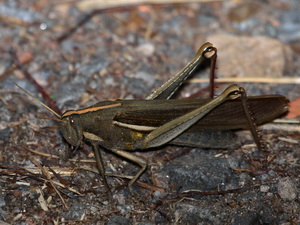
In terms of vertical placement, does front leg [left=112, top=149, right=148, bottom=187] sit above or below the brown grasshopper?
below

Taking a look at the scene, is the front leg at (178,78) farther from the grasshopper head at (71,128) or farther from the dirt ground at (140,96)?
the grasshopper head at (71,128)

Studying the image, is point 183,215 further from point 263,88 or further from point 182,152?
point 263,88

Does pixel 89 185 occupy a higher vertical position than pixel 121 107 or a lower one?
lower

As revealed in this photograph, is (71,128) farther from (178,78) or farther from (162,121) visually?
(178,78)

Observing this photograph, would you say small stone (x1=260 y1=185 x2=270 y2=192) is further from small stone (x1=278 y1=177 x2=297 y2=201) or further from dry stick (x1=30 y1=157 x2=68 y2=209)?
dry stick (x1=30 y1=157 x2=68 y2=209)

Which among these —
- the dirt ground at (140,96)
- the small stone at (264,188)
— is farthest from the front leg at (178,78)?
the small stone at (264,188)

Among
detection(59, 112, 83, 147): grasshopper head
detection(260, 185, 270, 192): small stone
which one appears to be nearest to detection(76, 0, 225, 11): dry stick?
detection(59, 112, 83, 147): grasshopper head

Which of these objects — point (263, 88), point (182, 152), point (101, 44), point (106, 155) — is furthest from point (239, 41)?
point (106, 155)
